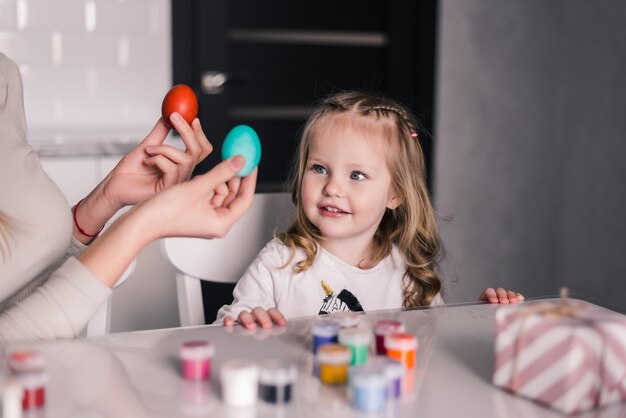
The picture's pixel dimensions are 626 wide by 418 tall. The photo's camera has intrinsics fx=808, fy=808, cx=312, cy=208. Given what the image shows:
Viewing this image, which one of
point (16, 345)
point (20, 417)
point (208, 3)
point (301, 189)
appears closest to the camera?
point (20, 417)

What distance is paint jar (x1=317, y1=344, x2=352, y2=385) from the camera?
880mm

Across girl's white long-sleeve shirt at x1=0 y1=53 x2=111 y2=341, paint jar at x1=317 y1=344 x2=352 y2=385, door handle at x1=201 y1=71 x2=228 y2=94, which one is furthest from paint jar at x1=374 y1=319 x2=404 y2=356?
door handle at x1=201 y1=71 x2=228 y2=94

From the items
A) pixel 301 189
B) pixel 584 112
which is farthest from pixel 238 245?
pixel 584 112

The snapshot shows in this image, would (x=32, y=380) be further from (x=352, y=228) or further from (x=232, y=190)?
(x=352, y=228)

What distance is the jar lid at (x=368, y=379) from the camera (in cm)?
81

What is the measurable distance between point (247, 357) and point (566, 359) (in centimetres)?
38

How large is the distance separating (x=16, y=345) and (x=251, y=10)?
97.6 inches

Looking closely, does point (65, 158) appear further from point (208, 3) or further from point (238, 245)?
point (238, 245)

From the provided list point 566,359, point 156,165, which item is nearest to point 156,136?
point 156,165

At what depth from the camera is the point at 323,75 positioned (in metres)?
3.45

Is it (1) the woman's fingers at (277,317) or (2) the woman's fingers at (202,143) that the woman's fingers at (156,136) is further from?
(1) the woman's fingers at (277,317)

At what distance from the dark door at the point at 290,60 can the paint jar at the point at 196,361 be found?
2.27 m

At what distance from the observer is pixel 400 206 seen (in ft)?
5.98

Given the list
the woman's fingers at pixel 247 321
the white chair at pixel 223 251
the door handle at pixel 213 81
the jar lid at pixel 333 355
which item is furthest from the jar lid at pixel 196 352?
the door handle at pixel 213 81
